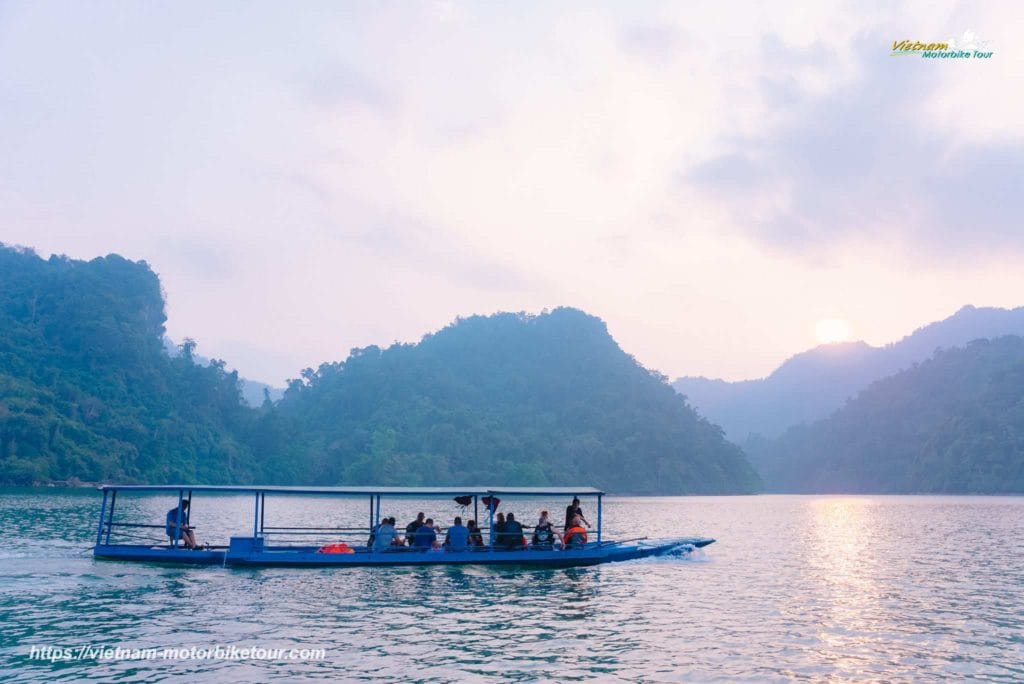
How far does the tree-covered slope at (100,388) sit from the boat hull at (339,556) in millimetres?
81079

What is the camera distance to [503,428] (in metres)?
160

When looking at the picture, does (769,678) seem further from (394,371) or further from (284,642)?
(394,371)

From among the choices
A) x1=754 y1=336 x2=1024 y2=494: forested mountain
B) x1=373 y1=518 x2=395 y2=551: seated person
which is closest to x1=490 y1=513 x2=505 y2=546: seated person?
x1=373 y1=518 x2=395 y2=551: seated person

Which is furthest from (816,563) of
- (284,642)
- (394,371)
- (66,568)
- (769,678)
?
(394,371)

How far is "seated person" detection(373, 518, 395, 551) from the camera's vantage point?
2877 cm

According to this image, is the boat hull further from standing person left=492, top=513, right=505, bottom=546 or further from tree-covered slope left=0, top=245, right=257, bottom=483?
tree-covered slope left=0, top=245, right=257, bottom=483

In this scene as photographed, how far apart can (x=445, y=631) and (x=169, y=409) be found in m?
118

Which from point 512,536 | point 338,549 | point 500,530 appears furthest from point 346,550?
point 512,536

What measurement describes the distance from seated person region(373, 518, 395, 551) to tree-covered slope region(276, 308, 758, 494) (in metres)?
103

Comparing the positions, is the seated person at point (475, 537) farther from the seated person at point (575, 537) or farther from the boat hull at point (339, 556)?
the seated person at point (575, 537)

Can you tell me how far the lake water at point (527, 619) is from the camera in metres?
16.0

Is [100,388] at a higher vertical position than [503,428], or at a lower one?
higher

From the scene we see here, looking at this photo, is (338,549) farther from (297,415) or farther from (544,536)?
(297,415)

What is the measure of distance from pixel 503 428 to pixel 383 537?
131 meters
